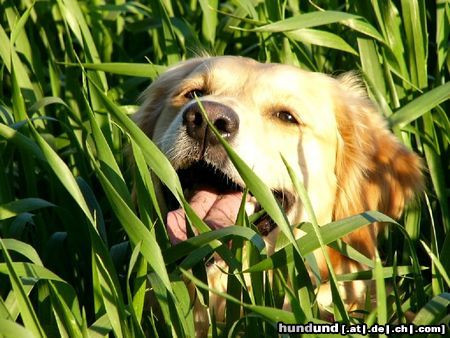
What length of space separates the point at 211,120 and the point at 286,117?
1.48ft

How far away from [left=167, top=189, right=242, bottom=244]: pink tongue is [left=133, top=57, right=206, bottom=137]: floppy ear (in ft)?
2.17

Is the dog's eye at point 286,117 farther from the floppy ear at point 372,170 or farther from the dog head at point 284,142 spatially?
the floppy ear at point 372,170

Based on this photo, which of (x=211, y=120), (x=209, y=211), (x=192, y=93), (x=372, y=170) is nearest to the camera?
(x=211, y=120)

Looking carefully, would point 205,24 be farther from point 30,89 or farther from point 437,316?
point 437,316

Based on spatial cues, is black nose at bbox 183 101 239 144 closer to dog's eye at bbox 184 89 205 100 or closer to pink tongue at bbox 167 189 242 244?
pink tongue at bbox 167 189 242 244

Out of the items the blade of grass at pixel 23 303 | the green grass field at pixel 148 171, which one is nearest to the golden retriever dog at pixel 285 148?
the green grass field at pixel 148 171

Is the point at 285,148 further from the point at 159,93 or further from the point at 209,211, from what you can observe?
the point at 159,93

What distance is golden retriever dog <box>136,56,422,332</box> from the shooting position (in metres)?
3.38

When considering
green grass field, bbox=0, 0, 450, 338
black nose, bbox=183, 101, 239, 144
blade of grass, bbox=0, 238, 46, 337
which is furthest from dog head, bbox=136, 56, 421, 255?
blade of grass, bbox=0, 238, 46, 337

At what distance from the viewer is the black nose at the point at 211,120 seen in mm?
3289

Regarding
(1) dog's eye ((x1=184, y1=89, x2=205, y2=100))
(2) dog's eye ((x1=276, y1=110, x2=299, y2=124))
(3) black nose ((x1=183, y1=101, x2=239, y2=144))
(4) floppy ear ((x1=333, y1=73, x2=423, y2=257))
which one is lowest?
(4) floppy ear ((x1=333, y1=73, x2=423, y2=257))

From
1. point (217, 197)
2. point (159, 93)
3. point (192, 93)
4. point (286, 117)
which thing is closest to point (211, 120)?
point (217, 197)

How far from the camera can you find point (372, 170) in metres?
3.71

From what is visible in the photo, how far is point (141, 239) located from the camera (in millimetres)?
2500
